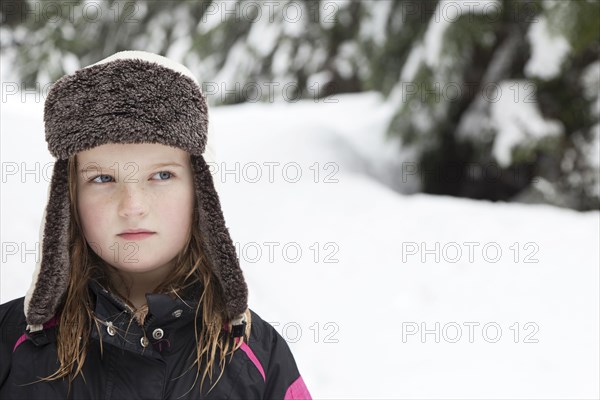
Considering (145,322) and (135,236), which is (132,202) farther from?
(145,322)

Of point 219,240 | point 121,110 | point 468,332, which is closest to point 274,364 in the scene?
point 219,240

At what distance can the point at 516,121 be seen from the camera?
3371 mm

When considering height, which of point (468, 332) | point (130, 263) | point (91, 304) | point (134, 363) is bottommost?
point (468, 332)

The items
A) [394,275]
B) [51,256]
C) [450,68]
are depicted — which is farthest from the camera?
[450,68]

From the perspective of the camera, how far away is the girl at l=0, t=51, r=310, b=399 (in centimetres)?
140

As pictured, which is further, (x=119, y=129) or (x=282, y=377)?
(x=282, y=377)

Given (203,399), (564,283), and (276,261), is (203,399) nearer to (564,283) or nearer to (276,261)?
(276,261)

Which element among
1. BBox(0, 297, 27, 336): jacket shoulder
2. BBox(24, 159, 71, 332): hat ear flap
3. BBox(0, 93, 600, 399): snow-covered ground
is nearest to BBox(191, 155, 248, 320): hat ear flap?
BBox(24, 159, 71, 332): hat ear flap

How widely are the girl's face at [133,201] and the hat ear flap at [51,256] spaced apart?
0.04m

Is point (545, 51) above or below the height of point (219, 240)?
above

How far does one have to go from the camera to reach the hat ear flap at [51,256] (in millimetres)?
1448

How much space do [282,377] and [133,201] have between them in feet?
1.90

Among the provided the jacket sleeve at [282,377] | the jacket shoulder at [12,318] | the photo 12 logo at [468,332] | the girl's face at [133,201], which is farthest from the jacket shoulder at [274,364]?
the photo 12 logo at [468,332]

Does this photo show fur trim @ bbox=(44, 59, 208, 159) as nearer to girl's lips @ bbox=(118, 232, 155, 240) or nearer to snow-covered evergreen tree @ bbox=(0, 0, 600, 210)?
girl's lips @ bbox=(118, 232, 155, 240)
